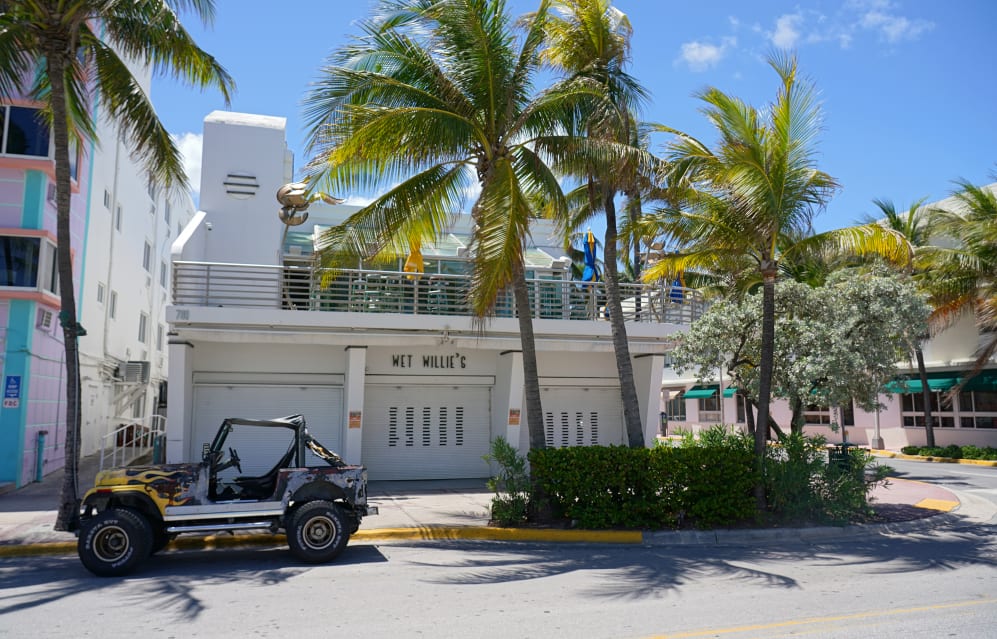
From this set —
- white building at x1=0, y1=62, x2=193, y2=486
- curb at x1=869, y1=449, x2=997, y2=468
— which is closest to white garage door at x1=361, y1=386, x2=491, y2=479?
white building at x1=0, y1=62, x2=193, y2=486

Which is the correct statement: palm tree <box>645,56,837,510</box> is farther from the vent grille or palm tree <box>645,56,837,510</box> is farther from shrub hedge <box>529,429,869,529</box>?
the vent grille

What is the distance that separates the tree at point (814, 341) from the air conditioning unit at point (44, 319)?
566 inches

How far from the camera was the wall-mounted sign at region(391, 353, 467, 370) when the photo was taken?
57.8 ft

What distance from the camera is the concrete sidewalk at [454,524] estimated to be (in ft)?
35.4

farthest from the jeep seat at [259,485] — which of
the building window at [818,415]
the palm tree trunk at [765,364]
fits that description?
the building window at [818,415]

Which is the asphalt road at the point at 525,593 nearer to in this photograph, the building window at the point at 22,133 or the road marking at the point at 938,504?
the road marking at the point at 938,504

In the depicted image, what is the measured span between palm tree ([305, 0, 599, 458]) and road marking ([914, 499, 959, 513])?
26.0 ft

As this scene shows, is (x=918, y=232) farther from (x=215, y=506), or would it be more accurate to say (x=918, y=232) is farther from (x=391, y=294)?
(x=215, y=506)

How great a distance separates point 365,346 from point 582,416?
5.85 metres

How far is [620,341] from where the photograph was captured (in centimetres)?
1283

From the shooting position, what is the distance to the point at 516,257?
11000mm

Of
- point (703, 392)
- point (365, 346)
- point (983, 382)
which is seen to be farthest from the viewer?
point (703, 392)

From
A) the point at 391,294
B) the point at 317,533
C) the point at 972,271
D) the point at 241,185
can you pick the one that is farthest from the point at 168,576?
the point at 972,271

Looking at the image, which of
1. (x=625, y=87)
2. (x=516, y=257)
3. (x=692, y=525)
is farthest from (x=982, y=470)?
(x=516, y=257)
